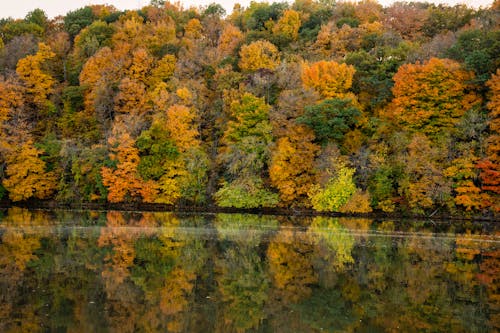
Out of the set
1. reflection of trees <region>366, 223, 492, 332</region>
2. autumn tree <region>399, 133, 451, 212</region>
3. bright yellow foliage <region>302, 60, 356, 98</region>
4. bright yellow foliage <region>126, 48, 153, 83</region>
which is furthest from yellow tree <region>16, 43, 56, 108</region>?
reflection of trees <region>366, 223, 492, 332</region>

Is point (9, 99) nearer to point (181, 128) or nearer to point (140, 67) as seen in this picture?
point (140, 67)

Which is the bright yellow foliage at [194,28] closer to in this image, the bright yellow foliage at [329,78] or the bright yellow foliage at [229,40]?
the bright yellow foliage at [229,40]

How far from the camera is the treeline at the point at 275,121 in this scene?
43.9 metres

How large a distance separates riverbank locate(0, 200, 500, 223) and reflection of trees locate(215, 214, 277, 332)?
14114mm

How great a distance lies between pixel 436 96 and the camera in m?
44.5

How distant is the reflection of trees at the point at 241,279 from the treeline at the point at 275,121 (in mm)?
15642

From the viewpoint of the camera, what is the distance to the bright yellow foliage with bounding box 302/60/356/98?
51391 millimetres

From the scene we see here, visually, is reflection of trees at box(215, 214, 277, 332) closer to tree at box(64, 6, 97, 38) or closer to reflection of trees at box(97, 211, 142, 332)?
reflection of trees at box(97, 211, 142, 332)

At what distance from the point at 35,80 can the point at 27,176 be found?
18.3m

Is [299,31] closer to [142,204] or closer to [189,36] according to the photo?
[189,36]

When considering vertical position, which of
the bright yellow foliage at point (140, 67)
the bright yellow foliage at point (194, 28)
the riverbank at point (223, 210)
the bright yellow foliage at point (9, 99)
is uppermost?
the bright yellow foliage at point (194, 28)

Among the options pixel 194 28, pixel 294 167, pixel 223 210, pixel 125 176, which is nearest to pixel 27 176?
pixel 125 176

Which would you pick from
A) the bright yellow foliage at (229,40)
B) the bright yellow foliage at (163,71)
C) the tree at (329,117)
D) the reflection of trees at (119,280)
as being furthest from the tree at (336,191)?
the bright yellow foliage at (229,40)

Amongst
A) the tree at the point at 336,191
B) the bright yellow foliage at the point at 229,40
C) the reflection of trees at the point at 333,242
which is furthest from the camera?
the bright yellow foliage at the point at 229,40
